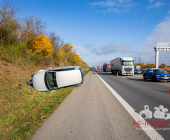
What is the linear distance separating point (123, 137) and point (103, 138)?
1.53 feet

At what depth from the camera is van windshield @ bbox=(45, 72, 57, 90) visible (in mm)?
9102

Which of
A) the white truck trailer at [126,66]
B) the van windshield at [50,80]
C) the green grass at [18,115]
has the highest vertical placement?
the white truck trailer at [126,66]

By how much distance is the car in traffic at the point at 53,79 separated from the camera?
29.1ft

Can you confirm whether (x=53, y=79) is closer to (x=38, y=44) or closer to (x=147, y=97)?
(x=147, y=97)

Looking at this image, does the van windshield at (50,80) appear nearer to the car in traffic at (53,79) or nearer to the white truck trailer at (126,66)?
the car in traffic at (53,79)

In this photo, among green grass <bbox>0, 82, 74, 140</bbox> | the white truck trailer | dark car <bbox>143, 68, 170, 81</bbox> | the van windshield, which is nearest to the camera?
green grass <bbox>0, 82, 74, 140</bbox>

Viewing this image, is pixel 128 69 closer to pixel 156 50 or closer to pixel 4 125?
pixel 156 50

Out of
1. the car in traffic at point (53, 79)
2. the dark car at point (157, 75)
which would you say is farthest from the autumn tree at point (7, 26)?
the dark car at point (157, 75)

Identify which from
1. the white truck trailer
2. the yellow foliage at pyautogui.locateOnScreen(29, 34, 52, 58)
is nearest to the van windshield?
the yellow foliage at pyautogui.locateOnScreen(29, 34, 52, 58)

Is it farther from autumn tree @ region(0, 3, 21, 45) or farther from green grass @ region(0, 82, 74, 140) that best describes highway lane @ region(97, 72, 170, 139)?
autumn tree @ region(0, 3, 21, 45)

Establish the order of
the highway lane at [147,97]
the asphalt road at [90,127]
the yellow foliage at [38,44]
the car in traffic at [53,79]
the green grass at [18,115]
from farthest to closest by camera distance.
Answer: the yellow foliage at [38,44] → the car in traffic at [53,79] → the highway lane at [147,97] → the green grass at [18,115] → the asphalt road at [90,127]

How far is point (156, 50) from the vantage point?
1490 inches

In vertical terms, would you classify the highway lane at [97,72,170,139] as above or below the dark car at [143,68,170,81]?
below

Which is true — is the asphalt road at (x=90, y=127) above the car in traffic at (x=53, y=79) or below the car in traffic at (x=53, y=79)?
below
